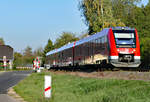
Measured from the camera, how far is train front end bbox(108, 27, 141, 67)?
958 inches

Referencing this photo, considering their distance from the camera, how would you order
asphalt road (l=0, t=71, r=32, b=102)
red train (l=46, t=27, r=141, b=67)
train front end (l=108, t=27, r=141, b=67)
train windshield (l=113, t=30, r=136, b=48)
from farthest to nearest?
train windshield (l=113, t=30, r=136, b=48), red train (l=46, t=27, r=141, b=67), train front end (l=108, t=27, r=141, b=67), asphalt road (l=0, t=71, r=32, b=102)

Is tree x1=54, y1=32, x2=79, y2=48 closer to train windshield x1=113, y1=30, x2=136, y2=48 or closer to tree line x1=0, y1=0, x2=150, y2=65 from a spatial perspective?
tree line x1=0, y1=0, x2=150, y2=65

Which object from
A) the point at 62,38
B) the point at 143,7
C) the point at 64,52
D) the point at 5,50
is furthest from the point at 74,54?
the point at 5,50

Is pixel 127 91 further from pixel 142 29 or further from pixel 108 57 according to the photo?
pixel 142 29

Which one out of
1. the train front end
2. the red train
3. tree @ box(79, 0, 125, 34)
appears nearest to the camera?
the train front end

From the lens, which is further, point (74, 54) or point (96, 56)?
point (74, 54)

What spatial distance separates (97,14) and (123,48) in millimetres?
34522

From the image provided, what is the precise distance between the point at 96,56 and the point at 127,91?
15280mm

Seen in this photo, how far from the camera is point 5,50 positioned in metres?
114

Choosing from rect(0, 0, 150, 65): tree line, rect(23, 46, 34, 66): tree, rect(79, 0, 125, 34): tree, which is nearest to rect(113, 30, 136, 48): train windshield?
rect(0, 0, 150, 65): tree line

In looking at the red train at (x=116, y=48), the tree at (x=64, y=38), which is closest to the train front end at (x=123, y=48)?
the red train at (x=116, y=48)

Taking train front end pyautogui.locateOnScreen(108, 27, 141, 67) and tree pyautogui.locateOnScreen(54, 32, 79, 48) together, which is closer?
train front end pyautogui.locateOnScreen(108, 27, 141, 67)

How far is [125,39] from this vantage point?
83.0 ft

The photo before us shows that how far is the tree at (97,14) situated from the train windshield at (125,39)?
1162 inches
